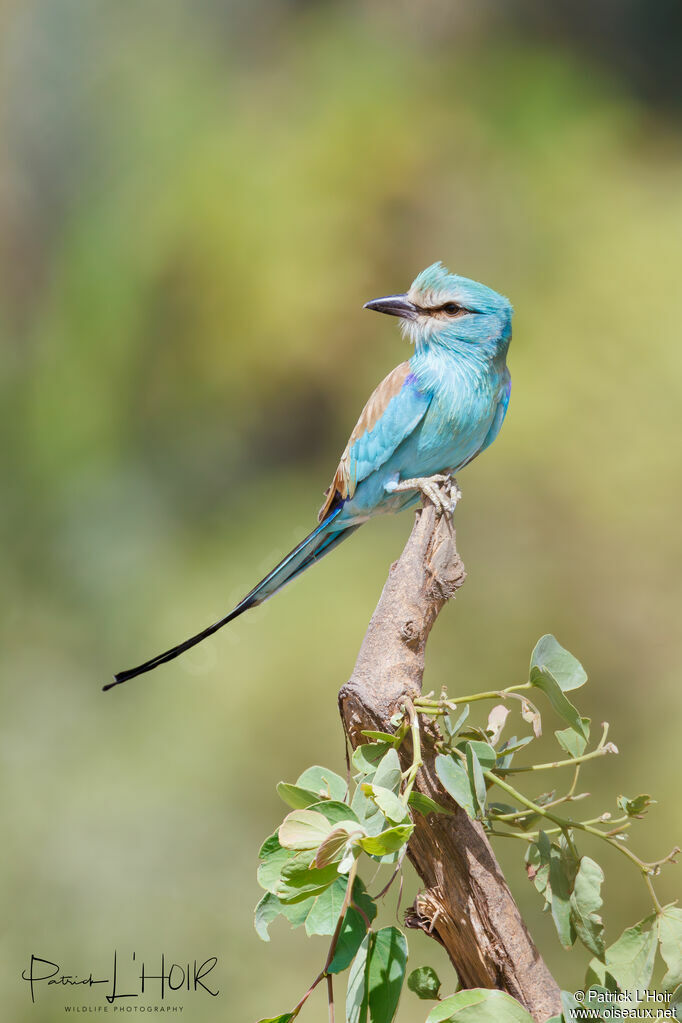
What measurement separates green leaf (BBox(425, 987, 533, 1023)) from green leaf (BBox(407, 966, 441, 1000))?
0.59ft

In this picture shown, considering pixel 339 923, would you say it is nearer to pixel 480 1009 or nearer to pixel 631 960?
pixel 480 1009

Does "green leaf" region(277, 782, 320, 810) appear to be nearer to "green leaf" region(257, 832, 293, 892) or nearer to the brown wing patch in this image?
"green leaf" region(257, 832, 293, 892)

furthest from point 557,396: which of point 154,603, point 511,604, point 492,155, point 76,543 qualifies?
point 76,543

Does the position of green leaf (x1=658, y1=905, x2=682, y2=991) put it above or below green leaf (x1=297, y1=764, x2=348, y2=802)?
below

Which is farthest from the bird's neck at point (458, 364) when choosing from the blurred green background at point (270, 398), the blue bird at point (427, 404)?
the blurred green background at point (270, 398)

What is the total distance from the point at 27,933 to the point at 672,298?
118 inches

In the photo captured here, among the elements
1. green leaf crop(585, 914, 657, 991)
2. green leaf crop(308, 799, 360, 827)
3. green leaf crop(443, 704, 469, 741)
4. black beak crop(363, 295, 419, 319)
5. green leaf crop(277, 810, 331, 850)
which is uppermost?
black beak crop(363, 295, 419, 319)

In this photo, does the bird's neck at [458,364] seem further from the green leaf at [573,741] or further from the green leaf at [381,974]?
the green leaf at [381,974]

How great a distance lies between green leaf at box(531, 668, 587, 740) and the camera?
95 cm

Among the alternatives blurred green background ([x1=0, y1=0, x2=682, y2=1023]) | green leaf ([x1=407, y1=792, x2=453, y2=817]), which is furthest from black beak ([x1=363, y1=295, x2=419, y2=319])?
blurred green background ([x1=0, y1=0, x2=682, y2=1023])

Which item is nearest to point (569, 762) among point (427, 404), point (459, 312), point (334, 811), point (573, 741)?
point (573, 741)

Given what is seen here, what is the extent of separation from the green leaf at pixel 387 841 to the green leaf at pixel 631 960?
338mm

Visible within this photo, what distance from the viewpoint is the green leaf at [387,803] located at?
810mm

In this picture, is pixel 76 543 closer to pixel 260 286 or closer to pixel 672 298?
pixel 260 286
